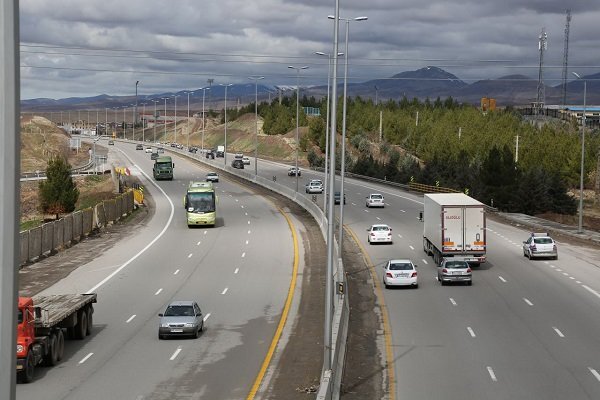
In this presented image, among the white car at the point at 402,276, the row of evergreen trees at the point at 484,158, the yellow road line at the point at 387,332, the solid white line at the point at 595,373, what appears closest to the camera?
the yellow road line at the point at 387,332

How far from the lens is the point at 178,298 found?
42.5 meters

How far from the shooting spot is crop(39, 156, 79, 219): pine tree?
84625 mm

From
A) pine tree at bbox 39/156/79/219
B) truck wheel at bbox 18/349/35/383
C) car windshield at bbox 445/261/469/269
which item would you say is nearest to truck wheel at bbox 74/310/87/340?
truck wheel at bbox 18/349/35/383

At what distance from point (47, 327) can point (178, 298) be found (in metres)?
14.8

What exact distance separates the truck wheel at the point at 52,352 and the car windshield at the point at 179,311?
5575 mm

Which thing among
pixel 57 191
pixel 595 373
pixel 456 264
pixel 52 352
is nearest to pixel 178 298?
pixel 456 264

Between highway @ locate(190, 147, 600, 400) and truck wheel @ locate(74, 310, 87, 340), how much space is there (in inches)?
407

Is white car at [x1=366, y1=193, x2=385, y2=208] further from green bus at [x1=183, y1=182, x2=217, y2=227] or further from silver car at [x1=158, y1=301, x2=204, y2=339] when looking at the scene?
silver car at [x1=158, y1=301, x2=204, y2=339]

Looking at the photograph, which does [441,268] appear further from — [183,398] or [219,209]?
[219,209]

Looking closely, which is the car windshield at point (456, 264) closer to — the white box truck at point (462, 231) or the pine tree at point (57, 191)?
the white box truck at point (462, 231)

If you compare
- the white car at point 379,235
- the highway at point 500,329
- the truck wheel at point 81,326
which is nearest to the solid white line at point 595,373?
the highway at point 500,329

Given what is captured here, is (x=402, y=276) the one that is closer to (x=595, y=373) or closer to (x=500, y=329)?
(x=500, y=329)

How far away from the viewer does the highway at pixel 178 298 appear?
26297 millimetres

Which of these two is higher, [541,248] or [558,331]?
[541,248]
